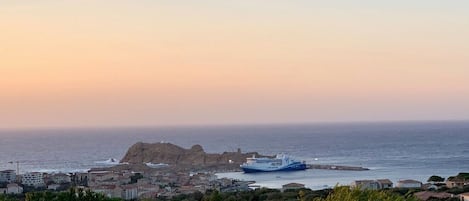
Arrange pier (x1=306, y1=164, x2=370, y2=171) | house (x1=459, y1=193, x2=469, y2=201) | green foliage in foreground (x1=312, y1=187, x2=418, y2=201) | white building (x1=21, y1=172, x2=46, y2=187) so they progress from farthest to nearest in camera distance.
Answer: pier (x1=306, y1=164, x2=370, y2=171), white building (x1=21, y1=172, x2=46, y2=187), house (x1=459, y1=193, x2=469, y2=201), green foliage in foreground (x1=312, y1=187, x2=418, y2=201)

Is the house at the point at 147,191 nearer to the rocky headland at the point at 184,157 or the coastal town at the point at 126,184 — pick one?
the coastal town at the point at 126,184

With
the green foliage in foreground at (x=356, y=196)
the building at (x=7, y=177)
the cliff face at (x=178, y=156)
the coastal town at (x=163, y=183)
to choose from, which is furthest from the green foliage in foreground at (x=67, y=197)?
the cliff face at (x=178, y=156)

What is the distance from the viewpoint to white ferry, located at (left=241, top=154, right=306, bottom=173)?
199 ft

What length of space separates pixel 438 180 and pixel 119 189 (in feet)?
46.8

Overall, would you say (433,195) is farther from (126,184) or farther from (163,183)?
(163,183)

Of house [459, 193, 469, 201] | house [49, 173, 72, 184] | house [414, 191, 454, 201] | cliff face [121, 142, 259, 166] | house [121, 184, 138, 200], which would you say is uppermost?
cliff face [121, 142, 259, 166]

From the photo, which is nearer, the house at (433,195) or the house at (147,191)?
the house at (433,195)

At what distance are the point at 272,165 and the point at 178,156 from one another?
461 inches

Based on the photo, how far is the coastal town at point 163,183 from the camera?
2698 cm

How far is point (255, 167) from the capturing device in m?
61.3

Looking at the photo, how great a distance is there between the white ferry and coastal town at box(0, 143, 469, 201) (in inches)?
103

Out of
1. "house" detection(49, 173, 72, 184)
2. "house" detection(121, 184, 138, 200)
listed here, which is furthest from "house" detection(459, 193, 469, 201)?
"house" detection(49, 173, 72, 184)

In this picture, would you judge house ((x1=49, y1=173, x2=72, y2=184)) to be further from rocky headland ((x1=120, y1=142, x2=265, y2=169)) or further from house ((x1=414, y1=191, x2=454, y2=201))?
house ((x1=414, y1=191, x2=454, y2=201))

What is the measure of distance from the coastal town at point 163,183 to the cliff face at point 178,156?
12.8 inches
